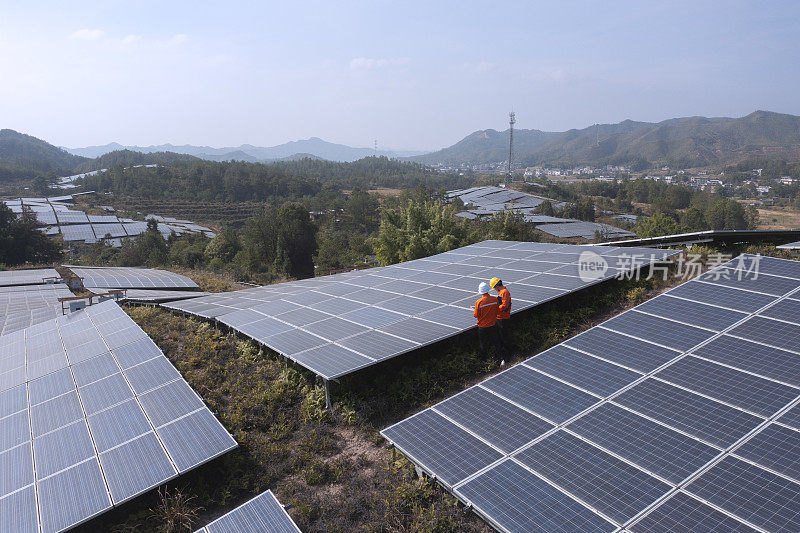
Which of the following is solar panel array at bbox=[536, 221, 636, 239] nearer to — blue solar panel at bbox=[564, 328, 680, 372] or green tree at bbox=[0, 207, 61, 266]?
blue solar panel at bbox=[564, 328, 680, 372]

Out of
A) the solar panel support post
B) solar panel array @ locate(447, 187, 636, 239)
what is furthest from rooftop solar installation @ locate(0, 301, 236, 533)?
solar panel array @ locate(447, 187, 636, 239)

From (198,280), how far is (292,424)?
30.8m

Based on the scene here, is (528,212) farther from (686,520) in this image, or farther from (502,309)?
(686,520)

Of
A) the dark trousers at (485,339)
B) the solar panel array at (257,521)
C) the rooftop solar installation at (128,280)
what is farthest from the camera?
the rooftop solar installation at (128,280)

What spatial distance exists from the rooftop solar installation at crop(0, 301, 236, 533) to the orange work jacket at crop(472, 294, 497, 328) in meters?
5.87

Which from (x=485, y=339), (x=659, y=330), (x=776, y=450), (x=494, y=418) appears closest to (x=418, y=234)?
(x=485, y=339)

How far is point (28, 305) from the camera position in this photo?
22.8 metres

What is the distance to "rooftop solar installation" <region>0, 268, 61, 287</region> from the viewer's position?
28.7 m

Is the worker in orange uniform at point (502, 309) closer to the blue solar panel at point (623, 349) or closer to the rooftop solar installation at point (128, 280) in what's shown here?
the blue solar panel at point (623, 349)

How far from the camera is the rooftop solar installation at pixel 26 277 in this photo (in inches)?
1132

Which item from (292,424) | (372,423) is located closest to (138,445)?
(292,424)

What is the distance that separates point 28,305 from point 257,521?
25.5 meters

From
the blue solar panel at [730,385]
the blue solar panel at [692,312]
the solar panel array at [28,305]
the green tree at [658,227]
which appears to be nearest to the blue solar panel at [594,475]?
the blue solar panel at [730,385]

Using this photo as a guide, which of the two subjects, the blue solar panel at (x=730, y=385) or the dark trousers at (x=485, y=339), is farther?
the dark trousers at (x=485, y=339)
